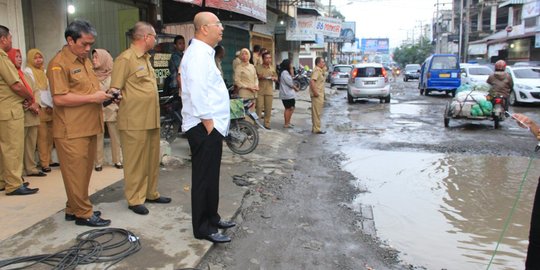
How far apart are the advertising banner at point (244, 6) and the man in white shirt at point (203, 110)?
4.22 meters

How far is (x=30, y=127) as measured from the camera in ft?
17.9

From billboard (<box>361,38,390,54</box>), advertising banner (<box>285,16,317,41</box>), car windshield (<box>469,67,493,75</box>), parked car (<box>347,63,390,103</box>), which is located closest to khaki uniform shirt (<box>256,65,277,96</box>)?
parked car (<box>347,63,390,103</box>)

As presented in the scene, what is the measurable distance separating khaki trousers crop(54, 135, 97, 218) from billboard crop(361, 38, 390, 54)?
94049 mm

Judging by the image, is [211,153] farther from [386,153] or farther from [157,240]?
[386,153]

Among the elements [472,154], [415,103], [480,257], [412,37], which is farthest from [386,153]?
[412,37]

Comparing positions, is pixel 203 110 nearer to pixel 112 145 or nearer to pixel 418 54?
pixel 112 145

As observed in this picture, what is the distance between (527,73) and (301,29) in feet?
34.2

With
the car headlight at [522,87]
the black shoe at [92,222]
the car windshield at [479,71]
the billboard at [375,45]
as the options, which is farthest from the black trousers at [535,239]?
the billboard at [375,45]

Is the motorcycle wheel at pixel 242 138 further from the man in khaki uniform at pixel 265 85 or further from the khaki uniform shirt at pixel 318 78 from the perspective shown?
the khaki uniform shirt at pixel 318 78

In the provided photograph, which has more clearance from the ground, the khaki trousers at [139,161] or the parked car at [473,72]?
the parked car at [473,72]

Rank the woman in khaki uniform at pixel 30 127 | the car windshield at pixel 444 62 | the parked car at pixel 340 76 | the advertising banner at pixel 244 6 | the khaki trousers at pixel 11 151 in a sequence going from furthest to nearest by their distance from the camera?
the parked car at pixel 340 76 → the car windshield at pixel 444 62 → the advertising banner at pixel 244 6 → the woman in khaki uniform at pixel 30 127 → the khaki trousers at pixel 11 151

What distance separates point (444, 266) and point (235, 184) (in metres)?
2.78

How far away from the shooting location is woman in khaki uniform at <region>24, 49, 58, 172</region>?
5703 millimetres

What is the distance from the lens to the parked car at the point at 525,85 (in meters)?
15.7
